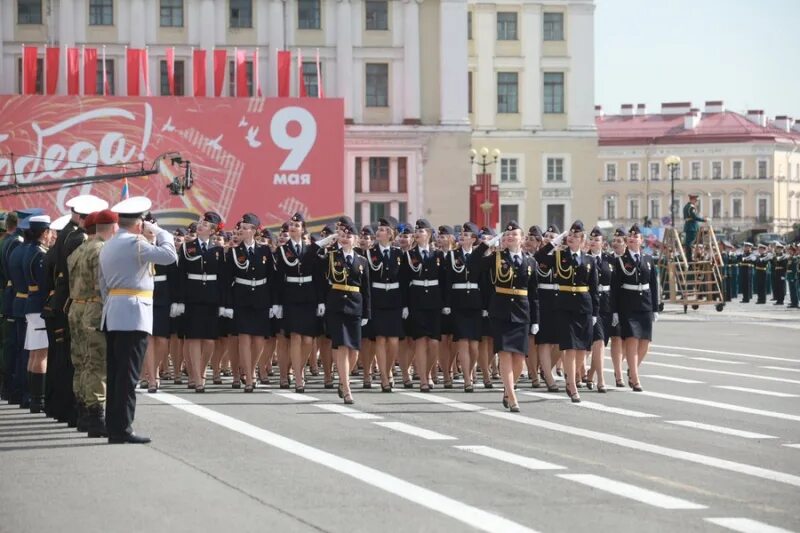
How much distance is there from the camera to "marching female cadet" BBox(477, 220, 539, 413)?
17984mm

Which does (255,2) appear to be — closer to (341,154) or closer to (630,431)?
(341,154)

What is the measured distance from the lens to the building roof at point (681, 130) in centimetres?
14175

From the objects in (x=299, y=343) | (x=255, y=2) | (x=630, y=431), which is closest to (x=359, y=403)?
(x=299, y=343)

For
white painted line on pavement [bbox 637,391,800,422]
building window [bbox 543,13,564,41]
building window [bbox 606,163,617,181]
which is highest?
building window [bbox 543,13,564,41]

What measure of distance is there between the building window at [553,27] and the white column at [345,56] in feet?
54.4

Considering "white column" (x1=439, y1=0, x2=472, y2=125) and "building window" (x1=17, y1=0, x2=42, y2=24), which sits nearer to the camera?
"building window" (x1=17, y1=0, x2=42, y2=24)

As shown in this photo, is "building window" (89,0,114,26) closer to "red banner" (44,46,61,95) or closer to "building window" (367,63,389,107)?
"red banner" (44,46,61,95)

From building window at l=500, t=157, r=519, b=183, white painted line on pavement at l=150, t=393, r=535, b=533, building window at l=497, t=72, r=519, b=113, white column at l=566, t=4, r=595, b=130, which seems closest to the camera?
white painted line on pavement at l=150, t=393, r=535, b=533

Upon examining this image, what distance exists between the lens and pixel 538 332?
65.9 ft

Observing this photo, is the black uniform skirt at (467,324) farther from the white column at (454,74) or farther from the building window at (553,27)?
the building window at (553,27)

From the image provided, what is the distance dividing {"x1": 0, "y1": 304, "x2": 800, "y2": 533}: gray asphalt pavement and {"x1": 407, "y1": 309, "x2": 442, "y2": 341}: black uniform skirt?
1.01 m

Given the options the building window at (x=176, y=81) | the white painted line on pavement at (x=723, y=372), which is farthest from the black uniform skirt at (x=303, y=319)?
the building window at (x=176, y=81)

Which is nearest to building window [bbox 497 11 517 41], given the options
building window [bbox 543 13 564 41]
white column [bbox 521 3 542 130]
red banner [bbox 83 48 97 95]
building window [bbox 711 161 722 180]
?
white column [bbox 521 3 542 130]

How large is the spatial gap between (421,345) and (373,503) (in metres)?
10.3
